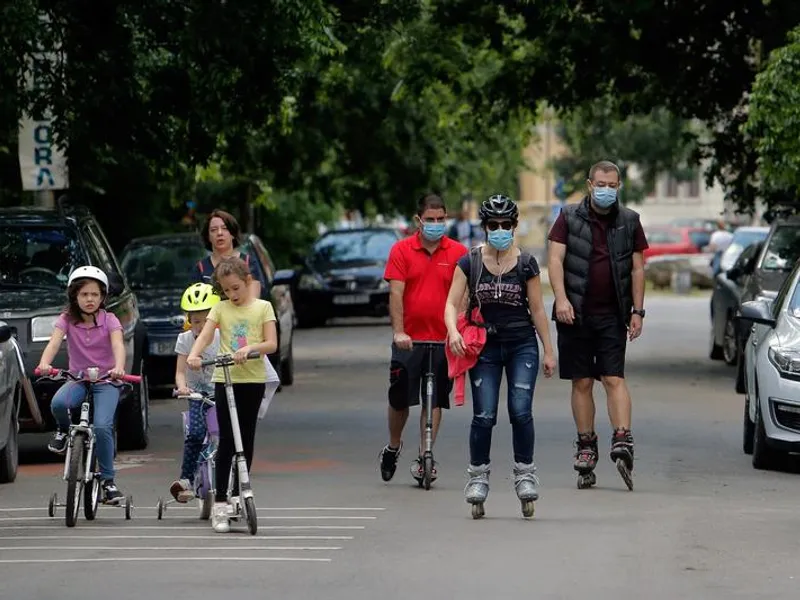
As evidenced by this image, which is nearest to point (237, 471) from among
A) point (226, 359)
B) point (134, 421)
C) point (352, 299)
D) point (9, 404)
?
point (226, 359)

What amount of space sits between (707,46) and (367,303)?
39.0 feet

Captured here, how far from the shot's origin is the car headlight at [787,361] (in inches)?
564

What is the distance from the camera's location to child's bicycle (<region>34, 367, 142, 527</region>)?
11.7 meters

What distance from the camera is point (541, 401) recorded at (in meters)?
20.7

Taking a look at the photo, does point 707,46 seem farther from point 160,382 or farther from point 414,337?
point 414,337

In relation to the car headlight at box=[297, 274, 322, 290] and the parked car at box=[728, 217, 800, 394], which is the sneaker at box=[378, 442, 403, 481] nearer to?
the parked car at box=[728, 217, 800, 394]

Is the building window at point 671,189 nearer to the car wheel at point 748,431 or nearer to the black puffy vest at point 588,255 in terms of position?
the car wheel at point 748,431

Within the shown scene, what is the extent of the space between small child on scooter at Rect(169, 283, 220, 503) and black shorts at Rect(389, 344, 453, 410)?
5.68ft

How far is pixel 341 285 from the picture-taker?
3622 cm

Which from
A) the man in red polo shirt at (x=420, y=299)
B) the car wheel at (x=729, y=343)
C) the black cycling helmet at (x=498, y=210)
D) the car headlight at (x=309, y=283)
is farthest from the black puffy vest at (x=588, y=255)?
the car headlight at (x=309, y=283)

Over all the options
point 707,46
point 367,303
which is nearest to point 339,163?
point 367,303

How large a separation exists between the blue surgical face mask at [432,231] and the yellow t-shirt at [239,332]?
2.14 meters

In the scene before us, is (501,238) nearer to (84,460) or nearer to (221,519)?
(221,519)

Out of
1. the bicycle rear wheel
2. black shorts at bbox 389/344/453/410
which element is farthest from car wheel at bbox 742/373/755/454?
the bicycle rear wheel
